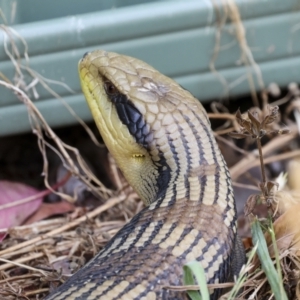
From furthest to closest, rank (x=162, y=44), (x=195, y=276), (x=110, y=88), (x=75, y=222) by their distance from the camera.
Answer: (x=162, y=44)
(x=75, y=222)
(x=110, y=88)
(x=195, y=276)

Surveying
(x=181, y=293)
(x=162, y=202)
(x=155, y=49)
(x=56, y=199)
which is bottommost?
(x=56, y=199)

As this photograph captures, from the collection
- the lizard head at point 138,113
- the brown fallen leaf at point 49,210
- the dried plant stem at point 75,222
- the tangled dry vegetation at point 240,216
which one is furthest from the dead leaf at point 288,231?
the brown fallen leaf at point 49,210

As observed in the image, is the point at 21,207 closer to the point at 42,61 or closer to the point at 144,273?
the point at 42,61

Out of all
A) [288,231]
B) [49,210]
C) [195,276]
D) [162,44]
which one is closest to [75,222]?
[49,210]

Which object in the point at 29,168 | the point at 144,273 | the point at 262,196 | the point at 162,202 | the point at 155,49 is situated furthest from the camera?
the point at 29,168

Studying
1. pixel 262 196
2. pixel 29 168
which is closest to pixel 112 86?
pixel 262 196

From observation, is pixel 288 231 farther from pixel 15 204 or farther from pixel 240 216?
pixel 15 204

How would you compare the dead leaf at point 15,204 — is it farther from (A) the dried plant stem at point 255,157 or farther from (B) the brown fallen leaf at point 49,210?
(A) the dried plant stem at point 255,157
